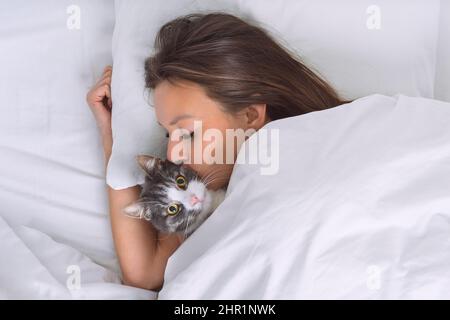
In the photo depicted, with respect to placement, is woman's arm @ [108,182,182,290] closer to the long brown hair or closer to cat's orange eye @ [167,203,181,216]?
cat's orange eye @ [167,203,181,216]

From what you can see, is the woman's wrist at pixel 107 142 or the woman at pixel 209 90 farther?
the woman's wrist at pixel 107 142

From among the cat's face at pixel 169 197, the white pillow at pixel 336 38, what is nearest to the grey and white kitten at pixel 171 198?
the cat's face at pixel 169 197

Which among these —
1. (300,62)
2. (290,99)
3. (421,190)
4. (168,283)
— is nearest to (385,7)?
(300,62)

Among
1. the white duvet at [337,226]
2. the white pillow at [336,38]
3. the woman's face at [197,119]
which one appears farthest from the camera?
the white pillow at [336,38]

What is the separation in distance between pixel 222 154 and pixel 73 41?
22.9 inches

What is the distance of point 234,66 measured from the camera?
1168mm

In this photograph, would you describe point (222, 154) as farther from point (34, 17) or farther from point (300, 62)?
point (34, 17)

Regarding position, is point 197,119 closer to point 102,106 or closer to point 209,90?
point 209,90

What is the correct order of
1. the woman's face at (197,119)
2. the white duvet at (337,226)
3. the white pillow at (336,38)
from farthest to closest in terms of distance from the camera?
the white pillow at (336,38)
the woman's face at (197,119)
the white duvet at (337,226)

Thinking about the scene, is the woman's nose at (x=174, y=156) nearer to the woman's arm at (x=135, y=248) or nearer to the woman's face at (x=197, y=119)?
the woman's face at (x=197, y=119)

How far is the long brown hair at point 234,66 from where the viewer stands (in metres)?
1.15

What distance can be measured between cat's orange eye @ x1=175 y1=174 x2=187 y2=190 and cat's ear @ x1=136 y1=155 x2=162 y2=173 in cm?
5

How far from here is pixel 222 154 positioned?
1167 mm

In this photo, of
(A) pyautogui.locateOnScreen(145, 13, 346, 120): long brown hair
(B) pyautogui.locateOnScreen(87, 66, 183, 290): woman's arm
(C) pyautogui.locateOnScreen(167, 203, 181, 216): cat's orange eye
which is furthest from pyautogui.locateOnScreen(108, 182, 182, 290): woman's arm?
(A) pyautogui.locateOnScreen(145, 13, 346, 120): long brown hair
